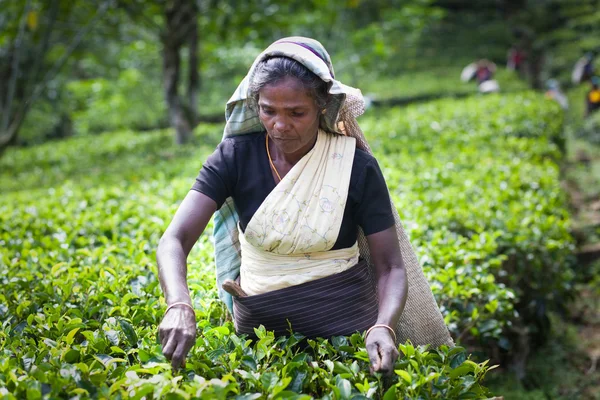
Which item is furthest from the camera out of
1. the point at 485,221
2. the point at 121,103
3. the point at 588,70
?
the point at 588,70

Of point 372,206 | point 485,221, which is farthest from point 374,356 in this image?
point 485,221

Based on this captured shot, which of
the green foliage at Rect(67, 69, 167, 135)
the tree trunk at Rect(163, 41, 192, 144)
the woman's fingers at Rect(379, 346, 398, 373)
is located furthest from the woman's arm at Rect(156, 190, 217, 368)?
the green foliage at Rect(67, 69, 167, 135)

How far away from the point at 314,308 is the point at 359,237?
1.11ft

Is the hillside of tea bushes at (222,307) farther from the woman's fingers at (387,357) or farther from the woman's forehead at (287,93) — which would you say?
→ the woman's forehead at (287,93)

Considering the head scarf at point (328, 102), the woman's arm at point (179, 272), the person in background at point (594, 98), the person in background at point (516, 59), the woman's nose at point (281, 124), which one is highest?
the person in background at point (516, 59)

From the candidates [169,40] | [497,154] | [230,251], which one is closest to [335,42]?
[169,40]

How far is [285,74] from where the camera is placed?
212 centimetres

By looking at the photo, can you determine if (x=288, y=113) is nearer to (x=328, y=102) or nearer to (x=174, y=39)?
(x=328, y=102)

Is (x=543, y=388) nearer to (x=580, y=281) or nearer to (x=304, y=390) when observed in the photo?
(x=580, y=281)

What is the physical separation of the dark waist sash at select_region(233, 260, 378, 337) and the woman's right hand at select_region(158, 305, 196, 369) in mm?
394

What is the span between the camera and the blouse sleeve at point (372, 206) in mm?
2236

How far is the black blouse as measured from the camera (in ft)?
7.35

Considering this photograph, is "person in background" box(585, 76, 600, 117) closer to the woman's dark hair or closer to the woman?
the woman

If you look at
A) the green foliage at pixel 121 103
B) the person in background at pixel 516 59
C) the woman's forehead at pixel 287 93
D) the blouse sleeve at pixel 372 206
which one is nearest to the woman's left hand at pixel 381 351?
the blouse sleeve at pixel 372 206
